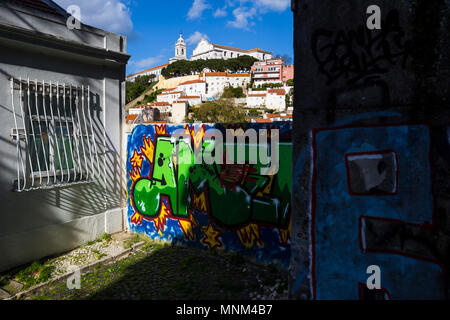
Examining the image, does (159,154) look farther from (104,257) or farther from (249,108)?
(249,108)

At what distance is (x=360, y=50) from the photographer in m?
2.67

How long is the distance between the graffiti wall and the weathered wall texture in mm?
2105

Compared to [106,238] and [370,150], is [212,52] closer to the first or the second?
[106,238]

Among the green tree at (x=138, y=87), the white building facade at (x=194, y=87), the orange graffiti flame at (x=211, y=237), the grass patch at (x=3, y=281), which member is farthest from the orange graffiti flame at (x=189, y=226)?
the green tree at (x=138, y=87)

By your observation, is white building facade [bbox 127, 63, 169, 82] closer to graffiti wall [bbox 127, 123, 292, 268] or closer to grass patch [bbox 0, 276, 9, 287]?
graffiti wall [bbox 127, 123, 292, 268]

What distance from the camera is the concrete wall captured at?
5.48 metres

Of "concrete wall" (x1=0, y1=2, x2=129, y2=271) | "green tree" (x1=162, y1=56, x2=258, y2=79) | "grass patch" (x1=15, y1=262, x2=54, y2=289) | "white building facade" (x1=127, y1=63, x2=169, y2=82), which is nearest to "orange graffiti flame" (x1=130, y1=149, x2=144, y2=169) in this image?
"concrete wall" (x1=0, y1=2, x2=129, y2=271)

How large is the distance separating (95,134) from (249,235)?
3991 mm

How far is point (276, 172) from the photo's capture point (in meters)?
5.23

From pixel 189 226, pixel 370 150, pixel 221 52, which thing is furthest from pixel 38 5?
pixel 221 52

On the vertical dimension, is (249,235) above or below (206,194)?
below

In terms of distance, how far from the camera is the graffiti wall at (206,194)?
17.2 feet
